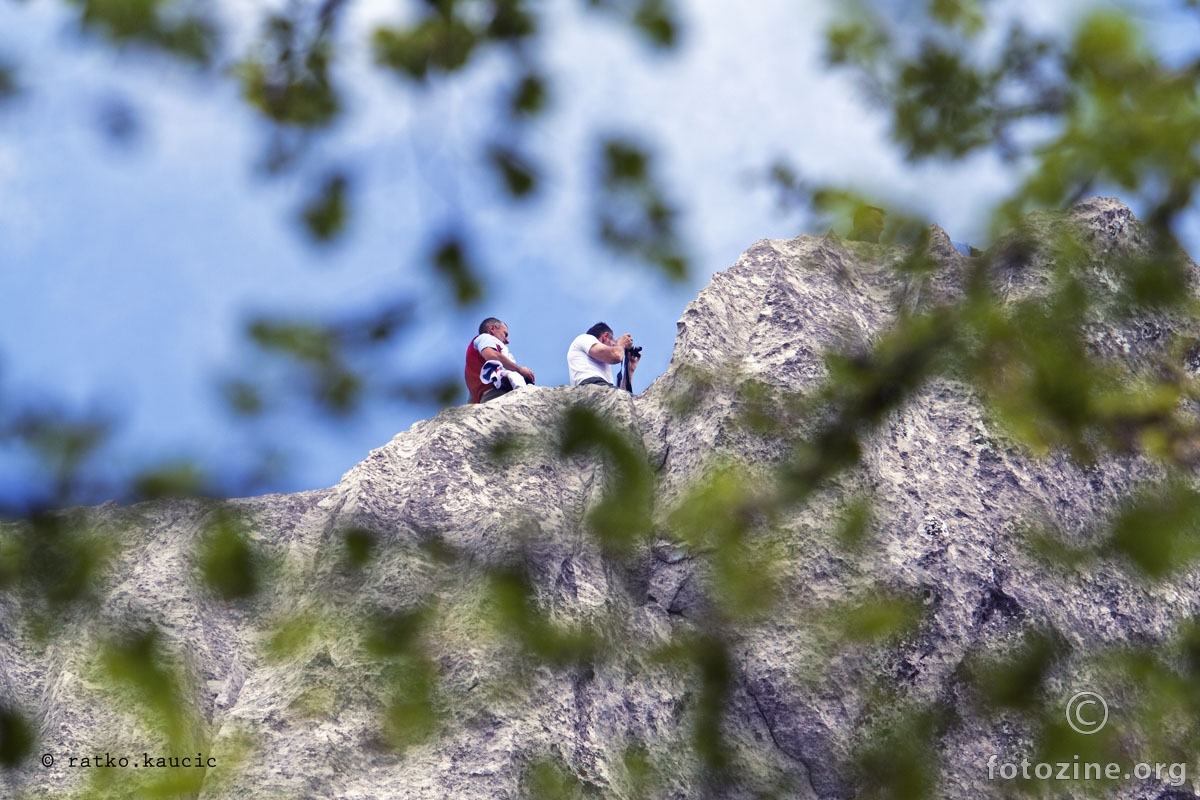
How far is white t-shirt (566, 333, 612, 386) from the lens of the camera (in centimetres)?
797

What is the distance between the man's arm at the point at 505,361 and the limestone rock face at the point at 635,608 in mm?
637

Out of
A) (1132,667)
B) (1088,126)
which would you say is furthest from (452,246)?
(1132,667)

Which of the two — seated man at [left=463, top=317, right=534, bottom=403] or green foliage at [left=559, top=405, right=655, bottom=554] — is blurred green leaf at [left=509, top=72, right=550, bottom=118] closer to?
green foliage at [left=559, top=405, right=655, bottom=554]

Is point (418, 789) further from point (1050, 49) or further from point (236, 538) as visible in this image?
point (1050, 49)

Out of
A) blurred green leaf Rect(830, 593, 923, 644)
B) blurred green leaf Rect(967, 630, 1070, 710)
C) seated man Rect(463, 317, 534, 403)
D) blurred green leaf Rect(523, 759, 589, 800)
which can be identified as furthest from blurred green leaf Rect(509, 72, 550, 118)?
seated man Rect(463, 317, 534, 403)

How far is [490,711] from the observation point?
18.0 ft

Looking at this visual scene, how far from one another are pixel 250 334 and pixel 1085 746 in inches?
138

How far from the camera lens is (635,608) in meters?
6.19

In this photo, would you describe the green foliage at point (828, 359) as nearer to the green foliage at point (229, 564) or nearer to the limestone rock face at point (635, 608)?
the green foliage at point (229, 564)

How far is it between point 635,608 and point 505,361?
2429mm

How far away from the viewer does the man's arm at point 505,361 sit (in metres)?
7.69

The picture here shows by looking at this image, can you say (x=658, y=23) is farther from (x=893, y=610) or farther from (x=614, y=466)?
(x=893, y=610)

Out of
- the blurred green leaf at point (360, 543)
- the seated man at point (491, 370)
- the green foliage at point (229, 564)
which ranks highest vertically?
the seated man at point (491, 370)

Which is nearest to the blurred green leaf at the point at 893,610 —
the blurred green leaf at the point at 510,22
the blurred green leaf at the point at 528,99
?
the blurred green leaf at the point at 528,99
